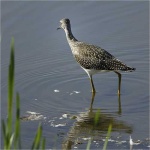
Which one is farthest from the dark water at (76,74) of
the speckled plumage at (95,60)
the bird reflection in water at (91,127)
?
the speckled plumage at (95,60)

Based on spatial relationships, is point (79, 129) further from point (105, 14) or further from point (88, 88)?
point (105, 14)

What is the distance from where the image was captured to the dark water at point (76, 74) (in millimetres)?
7613

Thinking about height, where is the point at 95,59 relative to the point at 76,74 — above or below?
above

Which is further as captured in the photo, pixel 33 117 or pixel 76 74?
pixel 76 74

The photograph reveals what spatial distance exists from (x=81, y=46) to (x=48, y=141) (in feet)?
9.11

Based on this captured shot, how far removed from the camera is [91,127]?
7.75m

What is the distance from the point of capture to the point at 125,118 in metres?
7.98

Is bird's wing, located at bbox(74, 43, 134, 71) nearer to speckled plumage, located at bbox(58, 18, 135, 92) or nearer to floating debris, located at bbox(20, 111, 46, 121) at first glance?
speckled plumage, located at bbox(58, 18, 135, 92)

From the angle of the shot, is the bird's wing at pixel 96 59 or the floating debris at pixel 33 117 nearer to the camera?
the floating debris at pixel 33 117

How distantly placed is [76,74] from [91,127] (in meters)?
2.18

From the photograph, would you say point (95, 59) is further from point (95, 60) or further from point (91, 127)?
point (91, 127)

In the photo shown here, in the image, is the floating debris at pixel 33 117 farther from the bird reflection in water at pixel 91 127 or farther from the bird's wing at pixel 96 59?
the bird's wing at pixel 96 59

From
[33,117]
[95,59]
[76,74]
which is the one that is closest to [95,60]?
[95,59]

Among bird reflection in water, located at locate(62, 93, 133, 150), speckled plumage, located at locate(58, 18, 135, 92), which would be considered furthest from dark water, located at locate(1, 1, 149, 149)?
speckled plumage, located at locate(58, 18, 135, 92)
